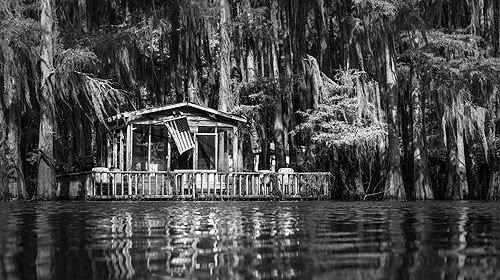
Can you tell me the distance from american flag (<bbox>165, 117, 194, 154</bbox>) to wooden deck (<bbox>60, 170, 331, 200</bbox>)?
118 cm

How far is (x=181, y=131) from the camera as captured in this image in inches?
1021

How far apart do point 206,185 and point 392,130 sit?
7.88 meters

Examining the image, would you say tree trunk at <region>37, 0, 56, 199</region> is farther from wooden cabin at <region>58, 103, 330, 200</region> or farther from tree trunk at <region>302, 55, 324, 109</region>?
tree trunk at <region>302, 55, 324, 109</region>

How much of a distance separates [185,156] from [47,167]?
5.10 metres

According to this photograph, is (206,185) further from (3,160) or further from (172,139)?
(3,160)

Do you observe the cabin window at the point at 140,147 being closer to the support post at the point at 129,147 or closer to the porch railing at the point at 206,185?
the support post at the point at 129,147

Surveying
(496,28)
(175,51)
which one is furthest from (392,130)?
(175,51)

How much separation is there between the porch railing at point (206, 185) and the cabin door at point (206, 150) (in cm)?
106

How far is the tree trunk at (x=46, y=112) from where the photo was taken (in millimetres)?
23859

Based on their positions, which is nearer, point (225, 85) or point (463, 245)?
point (463, 245)

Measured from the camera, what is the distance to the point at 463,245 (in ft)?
19.3

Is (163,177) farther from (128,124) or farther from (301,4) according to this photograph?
(301,4)

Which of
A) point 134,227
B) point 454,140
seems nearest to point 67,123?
point 454,140

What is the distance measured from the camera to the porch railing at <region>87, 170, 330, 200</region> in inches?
950
